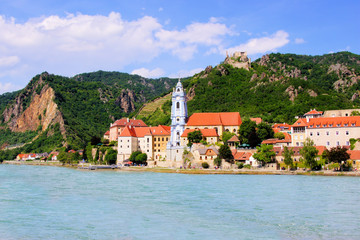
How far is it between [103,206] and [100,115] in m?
172

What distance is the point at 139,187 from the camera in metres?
38.3

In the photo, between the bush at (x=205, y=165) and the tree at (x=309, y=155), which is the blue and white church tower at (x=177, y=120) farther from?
the tree at (x=309, y=155)

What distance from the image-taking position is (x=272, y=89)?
10912 cm

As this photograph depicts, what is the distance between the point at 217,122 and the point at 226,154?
46.6ft

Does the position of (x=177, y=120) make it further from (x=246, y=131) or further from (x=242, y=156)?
(x=242, y=156)

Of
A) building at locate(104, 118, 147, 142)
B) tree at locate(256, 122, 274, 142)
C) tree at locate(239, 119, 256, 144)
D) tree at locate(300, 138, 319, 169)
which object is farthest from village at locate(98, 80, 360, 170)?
building at locate(104, 118, 147, 142)

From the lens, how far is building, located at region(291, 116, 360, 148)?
5719 cm

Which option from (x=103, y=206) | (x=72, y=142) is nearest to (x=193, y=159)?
(x=103, y=206)

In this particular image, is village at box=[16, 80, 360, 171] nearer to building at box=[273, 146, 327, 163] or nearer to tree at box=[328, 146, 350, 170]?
building at box=[273, 146, 327, 163]

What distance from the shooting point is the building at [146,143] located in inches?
3056

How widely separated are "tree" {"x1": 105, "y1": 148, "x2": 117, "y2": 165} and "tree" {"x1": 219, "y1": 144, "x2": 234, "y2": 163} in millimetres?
28038

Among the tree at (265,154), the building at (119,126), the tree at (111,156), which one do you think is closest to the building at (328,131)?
the tree at (265,154)

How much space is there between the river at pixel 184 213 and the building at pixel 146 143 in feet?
133

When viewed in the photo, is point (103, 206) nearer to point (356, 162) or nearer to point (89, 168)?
point (356, 162)
